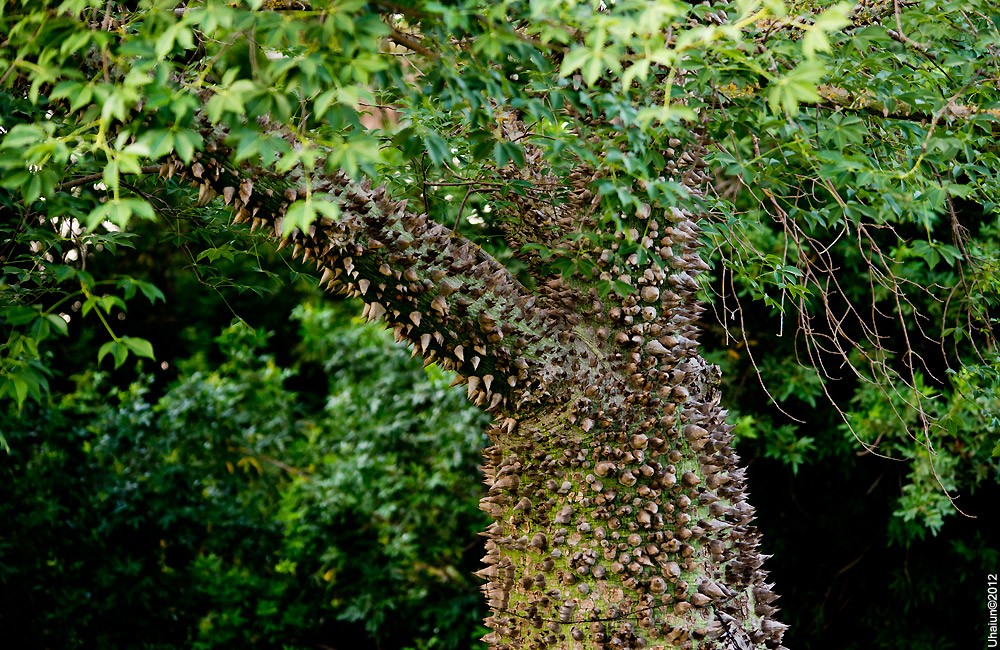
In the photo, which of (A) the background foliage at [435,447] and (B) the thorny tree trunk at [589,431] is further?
(A) the background foliage at [435,447]

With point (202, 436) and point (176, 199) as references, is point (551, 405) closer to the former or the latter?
point (176, 199)

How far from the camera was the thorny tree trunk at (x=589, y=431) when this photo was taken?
220 centimetres

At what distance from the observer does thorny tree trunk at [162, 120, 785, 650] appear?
2195 mm

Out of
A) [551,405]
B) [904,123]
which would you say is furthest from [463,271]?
[904,123]

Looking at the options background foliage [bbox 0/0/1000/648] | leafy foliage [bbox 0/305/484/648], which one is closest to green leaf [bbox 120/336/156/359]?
background foliage [bbox 0/0/1000/648]

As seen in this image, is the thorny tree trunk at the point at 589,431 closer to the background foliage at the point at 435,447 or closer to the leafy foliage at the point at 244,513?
the background foliage at the point at 435,447

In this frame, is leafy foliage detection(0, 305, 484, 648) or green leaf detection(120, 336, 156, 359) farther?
leafy foliage detection(0, 305, 484, 648)

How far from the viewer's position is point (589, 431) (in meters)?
2.27

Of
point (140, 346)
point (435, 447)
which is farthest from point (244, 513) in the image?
point (140, 346)

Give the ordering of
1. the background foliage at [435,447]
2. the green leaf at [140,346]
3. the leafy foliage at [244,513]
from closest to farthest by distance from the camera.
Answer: the green leaf at [140,346]
the background foliage at [435,447]
the leafy foliage at [244,513]

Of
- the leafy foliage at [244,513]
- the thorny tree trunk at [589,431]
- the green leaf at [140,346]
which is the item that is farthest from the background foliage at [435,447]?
the green leaf at [140,346]

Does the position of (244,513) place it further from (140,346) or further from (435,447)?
(140,346)

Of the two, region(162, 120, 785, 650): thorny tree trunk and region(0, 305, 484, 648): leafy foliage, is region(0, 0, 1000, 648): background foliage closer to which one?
region(0, 305, 484, 648): leafy foliage

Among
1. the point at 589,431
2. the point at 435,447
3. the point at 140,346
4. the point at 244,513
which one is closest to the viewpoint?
the point at 140,346
